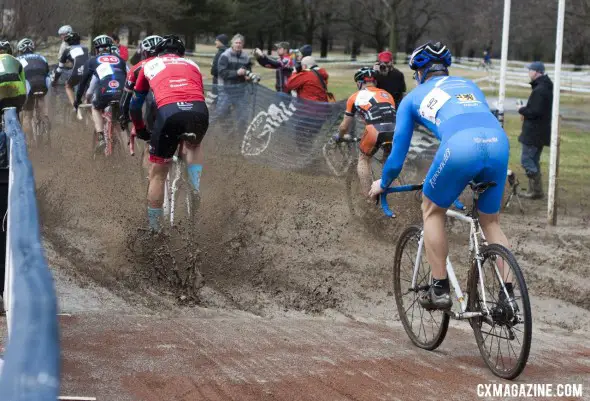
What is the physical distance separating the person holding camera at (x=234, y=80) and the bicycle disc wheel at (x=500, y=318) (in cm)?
1110

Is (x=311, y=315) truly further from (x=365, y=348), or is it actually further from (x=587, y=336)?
(x=587, y=336)

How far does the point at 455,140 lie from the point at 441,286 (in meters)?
1.02

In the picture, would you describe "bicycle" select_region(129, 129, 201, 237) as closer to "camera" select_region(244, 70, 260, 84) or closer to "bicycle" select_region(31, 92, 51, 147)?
"camera" select_region(244, 70, 260, 84)

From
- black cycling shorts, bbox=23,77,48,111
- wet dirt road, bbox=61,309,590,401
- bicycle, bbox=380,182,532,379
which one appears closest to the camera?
wet dirt road, bbox=61,309,590,401

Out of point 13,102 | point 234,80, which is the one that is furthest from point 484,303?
point 234,80

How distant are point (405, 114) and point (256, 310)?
92.7 inches

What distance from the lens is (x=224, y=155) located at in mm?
15602

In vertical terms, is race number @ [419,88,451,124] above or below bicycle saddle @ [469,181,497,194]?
above

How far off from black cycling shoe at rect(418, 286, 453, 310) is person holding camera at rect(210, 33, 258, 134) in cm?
1071

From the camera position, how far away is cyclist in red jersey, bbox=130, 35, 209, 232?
9.00 meters

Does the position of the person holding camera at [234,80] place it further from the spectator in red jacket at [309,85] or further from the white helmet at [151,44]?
the white helmet at [151,44]

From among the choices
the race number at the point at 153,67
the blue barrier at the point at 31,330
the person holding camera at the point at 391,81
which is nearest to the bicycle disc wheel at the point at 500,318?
the blue barrier at the point at 31,330

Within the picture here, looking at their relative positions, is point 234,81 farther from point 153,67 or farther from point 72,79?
point 153,67

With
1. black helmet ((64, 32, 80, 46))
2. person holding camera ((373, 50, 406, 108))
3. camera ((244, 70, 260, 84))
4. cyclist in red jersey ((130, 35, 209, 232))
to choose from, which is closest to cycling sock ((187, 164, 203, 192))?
cyclist in red jersey ((130, 35, 209, 232))
